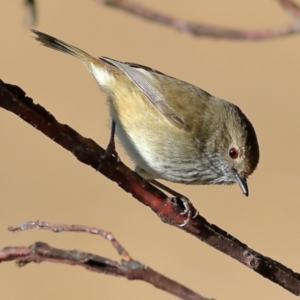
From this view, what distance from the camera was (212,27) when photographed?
5.55ft

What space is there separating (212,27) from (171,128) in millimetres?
1781

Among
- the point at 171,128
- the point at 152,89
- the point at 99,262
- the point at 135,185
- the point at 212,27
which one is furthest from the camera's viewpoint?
the point at 152,89

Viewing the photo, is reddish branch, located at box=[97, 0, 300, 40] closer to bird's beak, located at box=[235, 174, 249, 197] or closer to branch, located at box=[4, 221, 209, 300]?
branch, located at box=[4, 221, 209, 300]

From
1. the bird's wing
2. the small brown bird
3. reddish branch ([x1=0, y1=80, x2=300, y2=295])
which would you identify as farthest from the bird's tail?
reddish branch ([x1=0, y1=80, x2=300, y2=295])

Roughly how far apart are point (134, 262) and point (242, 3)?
25.3 feet

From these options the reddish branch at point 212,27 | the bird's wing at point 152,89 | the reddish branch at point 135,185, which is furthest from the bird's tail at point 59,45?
the reddish branch at point 212,27

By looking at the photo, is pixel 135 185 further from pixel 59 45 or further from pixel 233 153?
pixel 59 45

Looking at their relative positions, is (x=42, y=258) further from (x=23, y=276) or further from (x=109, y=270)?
(x=23, y=276)

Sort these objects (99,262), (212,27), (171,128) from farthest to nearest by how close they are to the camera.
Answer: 1. (171,128)
2. (212,27)
3. (99,262)

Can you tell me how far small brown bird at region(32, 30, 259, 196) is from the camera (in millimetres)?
3385

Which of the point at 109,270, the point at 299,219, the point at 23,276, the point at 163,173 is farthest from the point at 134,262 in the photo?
the point at 299,219

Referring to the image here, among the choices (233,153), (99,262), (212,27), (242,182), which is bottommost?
(99,262)

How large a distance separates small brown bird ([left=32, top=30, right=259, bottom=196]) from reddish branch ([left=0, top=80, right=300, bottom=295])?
112cm

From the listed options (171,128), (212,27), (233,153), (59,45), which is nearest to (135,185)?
(212,27)
